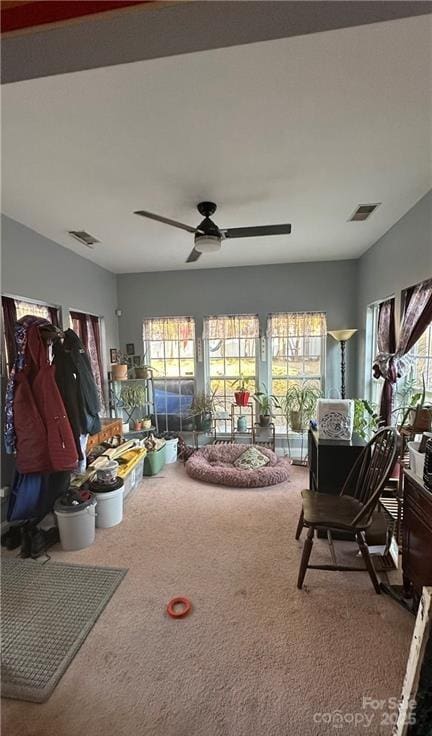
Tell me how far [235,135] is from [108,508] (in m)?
2.78

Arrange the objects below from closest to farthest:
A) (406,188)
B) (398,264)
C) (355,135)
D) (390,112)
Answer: (390,112) → (355,135) → (406,188) → (398,264)

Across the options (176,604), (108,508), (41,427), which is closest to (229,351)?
(108,508)

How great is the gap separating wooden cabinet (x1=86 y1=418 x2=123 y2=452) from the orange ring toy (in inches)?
62.4

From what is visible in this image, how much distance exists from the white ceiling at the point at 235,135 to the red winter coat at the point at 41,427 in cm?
120

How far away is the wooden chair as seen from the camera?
5.81ft

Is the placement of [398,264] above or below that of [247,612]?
above

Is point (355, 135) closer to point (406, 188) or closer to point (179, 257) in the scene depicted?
point (406, 188)

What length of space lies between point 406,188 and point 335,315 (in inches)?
80.7

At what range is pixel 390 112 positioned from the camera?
147 cm

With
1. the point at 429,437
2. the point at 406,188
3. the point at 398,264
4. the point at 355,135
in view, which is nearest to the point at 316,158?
the point at 355,135

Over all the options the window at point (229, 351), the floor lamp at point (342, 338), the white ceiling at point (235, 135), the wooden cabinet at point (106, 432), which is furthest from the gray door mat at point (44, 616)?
the floor lamp at point (342, 338)

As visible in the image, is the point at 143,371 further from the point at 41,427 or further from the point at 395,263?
the point at 395,263

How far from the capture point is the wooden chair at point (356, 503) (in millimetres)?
1770

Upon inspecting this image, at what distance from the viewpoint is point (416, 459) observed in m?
1.64
